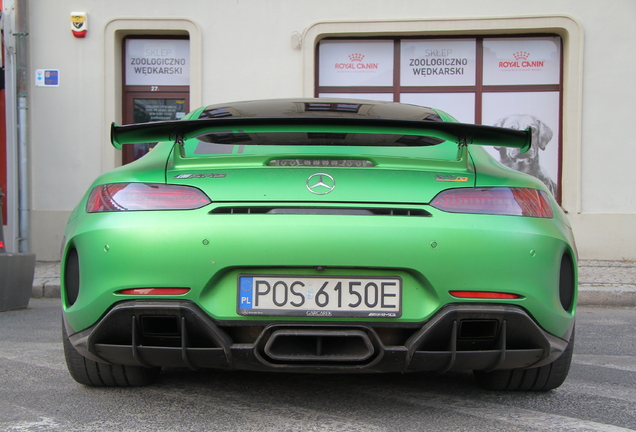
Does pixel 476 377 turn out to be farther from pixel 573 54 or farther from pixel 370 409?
pixel 573 54

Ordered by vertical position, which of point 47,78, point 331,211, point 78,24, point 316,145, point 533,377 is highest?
point 78,24

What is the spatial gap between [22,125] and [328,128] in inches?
325

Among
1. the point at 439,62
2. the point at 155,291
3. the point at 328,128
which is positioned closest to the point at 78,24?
the point at 439,62

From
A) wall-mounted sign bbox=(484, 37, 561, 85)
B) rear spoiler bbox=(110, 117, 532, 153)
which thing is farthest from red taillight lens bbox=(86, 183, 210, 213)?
wall-mounted sign bbox=(484, 37, 561, 85)

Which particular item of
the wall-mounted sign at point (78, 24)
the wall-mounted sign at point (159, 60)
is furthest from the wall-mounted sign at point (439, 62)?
the wall-mounted sign at point (78, 24)

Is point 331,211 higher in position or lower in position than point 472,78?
lower

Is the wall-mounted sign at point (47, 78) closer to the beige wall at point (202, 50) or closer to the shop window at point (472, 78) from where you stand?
the beige wall at point (202, 50)

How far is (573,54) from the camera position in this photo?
944 cm

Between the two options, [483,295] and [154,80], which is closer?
[483,295]

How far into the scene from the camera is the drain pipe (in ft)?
30.2

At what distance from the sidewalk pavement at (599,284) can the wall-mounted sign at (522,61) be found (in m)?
3.02

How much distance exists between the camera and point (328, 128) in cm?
246

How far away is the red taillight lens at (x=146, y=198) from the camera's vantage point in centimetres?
234

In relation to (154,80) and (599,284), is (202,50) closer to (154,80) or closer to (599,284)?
(154,80)
